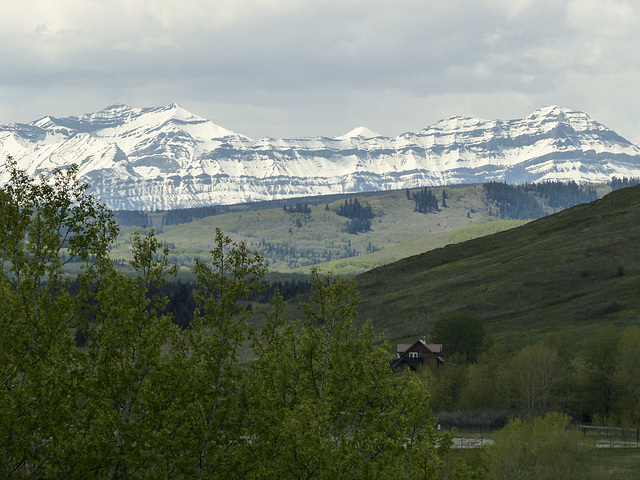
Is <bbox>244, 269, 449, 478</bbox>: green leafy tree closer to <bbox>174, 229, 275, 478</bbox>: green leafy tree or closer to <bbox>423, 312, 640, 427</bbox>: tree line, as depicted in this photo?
<bbox>174, 229, 275, 478</bbox>: green leafy tree

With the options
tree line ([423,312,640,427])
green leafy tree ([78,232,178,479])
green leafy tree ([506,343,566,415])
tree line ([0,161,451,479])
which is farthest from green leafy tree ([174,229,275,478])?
green leafy tree ([506,343,566,415])

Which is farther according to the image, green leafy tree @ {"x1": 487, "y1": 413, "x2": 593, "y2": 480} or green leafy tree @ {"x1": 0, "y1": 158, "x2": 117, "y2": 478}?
green leafy tree @ {"x1": 487, "y1": 413, "x2": 593, "y2": 480}

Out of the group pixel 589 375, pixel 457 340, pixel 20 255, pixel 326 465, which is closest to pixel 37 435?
pixel 20 255

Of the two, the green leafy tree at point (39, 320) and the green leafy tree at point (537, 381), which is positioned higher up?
the green leafy tree at point (39, 320)

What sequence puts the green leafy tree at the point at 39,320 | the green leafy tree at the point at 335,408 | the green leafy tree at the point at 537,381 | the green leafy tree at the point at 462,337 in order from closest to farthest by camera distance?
1. the green leafy tree at the point at 39,320
2. the green leafy tree at the point at 335,408
3. the green leafy tree at the point at 537,381
4. the green leafy tree at the point at 462,337

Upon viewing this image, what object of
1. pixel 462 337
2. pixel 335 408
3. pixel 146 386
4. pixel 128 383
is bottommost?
pixel 462 337

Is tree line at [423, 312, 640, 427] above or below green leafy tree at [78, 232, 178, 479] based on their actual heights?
below

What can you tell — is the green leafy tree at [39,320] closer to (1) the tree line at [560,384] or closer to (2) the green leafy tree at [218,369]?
(2) the green leafy tree at [218,369]

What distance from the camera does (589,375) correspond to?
112312 mm

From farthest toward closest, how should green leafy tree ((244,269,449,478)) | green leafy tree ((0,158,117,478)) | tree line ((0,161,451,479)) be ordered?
green leafy tree ((244,269,449,478)) → tree line ((0,161,451,479)) → green leafy tree ((0,158,117,478))

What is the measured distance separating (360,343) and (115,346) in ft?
40.3

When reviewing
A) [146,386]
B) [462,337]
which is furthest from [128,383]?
[462,337]

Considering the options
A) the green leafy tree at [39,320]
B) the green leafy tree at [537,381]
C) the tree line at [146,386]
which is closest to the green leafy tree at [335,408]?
the tree line at [146,386]

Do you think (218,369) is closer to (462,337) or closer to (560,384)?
(560,384)
